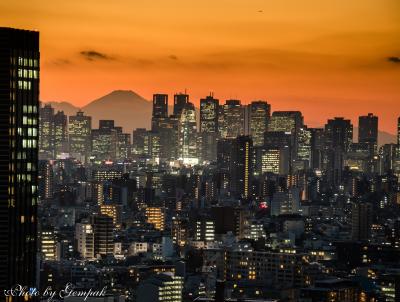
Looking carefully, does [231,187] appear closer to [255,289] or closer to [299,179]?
[299,179]

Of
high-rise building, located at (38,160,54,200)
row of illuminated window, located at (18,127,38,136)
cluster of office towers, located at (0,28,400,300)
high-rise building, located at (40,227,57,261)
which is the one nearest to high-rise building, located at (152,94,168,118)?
cluster of office towers, located at (0,28,400,300)

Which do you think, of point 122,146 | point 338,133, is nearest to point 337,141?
point 338,133

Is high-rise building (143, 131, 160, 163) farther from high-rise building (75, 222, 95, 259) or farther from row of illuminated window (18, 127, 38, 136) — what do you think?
row of illuminated window (18, 127, 38, 136)

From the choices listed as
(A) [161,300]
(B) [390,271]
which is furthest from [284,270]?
(A) [161,300]

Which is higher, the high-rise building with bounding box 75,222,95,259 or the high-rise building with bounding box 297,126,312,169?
the high-rise building with bounding box 297,126,312,169

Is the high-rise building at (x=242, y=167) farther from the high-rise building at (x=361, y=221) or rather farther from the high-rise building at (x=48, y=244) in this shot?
the high-rise building at (x=48, y=244)

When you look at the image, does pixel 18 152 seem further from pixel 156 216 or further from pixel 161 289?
pixel 156 216

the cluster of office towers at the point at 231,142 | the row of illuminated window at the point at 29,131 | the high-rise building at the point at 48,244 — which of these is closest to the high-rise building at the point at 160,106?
the cluster of office towers at the point at 231,142
